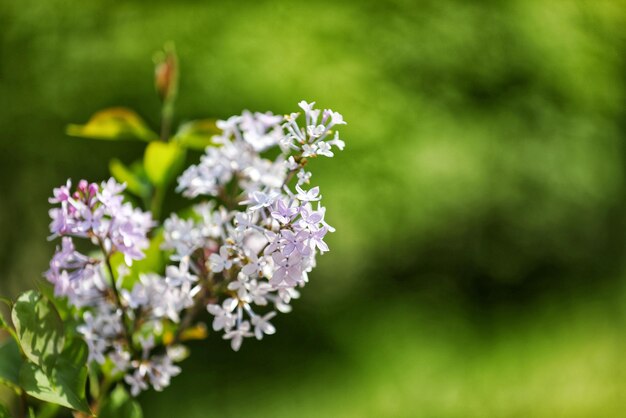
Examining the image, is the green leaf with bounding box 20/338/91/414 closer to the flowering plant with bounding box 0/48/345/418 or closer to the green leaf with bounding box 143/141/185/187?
the flowering plant with bounding box 0/48/345/418

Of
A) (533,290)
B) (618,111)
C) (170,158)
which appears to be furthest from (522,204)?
(170,158)

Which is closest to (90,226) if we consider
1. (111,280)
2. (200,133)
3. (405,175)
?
(111,280)

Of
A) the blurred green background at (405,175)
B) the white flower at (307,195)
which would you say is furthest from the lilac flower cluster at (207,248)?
the blurred green background at (405,175)

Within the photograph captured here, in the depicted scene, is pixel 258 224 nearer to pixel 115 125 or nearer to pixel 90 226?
pixel 90 226

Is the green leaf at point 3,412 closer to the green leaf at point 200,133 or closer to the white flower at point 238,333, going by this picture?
the white flower at point 238,333

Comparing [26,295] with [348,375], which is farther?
[348,375]

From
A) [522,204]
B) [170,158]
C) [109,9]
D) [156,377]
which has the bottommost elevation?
[156,377]

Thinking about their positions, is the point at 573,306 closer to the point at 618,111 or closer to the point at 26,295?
the point at 618,111
